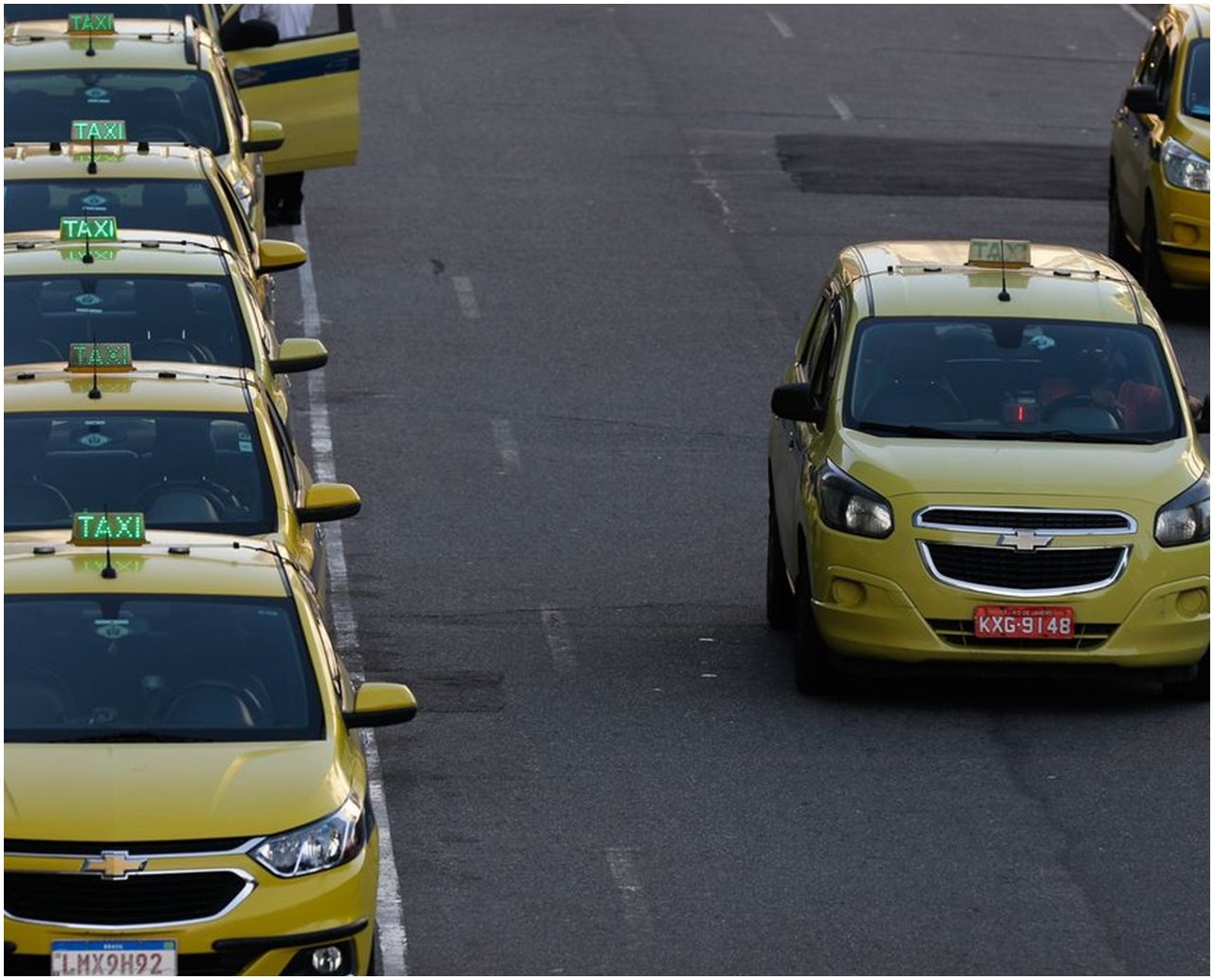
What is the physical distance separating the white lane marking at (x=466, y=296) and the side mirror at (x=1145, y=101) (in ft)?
16.6

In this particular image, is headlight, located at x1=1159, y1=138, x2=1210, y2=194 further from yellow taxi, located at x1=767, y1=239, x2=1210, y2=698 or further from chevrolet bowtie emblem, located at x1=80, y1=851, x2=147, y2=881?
chevrolet bowtie emblem, located at x1=80, y1=851, x2=147, y2=881

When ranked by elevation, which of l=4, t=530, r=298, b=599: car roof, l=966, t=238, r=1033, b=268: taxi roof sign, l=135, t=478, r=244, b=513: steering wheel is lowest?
l=966, t=238, r=1033, b=268: taxi roof sign

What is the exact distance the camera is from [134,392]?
13430 mm

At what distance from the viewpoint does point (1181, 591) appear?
14.4 meters

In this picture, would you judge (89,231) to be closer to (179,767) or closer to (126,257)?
(126,257)

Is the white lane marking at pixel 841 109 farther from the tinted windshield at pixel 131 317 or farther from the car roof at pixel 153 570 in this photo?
the car roof at pixel 153 570

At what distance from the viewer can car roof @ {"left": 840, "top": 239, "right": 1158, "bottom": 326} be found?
50.9 feet

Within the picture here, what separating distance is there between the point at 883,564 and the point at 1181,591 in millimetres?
1359

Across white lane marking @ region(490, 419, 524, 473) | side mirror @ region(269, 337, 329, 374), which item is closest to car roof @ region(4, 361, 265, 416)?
side mirror @ region(269, 337, 329, 374)

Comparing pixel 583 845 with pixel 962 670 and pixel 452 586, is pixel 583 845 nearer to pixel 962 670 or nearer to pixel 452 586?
pixel 962 670

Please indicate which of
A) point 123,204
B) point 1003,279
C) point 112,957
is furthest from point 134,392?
point 123,204

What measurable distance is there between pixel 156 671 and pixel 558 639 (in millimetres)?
5325

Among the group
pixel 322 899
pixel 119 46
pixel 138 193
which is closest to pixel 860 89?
pixel 119 46

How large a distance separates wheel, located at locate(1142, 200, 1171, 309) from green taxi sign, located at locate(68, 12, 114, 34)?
7629 millimetres
